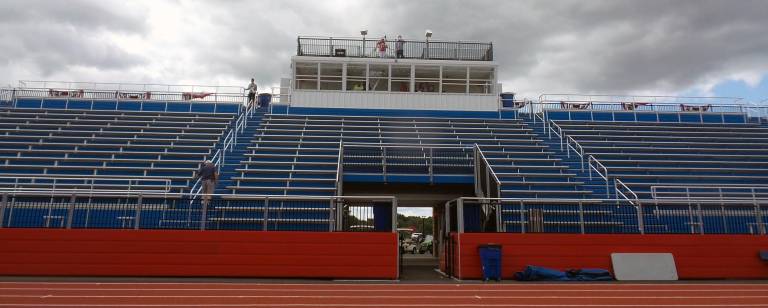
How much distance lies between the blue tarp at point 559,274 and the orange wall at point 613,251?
1.05 feet

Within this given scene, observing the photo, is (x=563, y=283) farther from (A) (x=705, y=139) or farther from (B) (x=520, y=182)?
(A) (x=705, y=139)

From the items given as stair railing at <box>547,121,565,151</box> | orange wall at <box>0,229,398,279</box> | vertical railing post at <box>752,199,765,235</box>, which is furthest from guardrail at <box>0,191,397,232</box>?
stair railing at <box>547,121,565,151</box>

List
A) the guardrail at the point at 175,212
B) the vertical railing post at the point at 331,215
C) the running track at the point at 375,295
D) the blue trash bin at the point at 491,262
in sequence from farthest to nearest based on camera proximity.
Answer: the vertical railing post at the point at 331,215 → the guardrail at the point at 175,212 → the blue trash bin at the point at 491,262 → the running track at the point at 375,295

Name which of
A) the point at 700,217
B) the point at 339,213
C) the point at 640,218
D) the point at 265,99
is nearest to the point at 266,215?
the point at 339,213

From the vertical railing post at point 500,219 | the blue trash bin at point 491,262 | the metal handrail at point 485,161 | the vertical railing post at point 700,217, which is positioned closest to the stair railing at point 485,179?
the metal handrail at point 485,161

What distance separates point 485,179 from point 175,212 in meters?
9.65

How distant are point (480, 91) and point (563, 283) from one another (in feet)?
51.8

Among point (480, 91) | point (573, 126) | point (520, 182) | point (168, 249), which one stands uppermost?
point (480, 91)

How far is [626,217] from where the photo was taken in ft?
39.2

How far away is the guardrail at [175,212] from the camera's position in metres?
11.3

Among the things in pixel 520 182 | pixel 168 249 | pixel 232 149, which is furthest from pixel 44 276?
pixel 520 182

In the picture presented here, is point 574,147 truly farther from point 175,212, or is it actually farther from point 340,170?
point 175,212

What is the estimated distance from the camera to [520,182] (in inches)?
627

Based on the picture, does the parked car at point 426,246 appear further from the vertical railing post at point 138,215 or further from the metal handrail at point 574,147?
the vertical railing post at point 138,215
